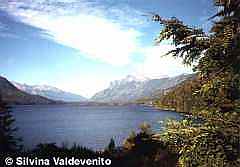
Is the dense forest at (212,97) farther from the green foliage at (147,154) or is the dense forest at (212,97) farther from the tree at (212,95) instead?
the green foliage at (147,154)

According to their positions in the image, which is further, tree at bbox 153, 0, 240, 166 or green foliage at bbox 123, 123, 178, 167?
green foliage at bbox 123, 123, 178, 167

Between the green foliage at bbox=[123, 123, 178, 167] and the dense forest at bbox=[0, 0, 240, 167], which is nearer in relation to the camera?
the dense forest at bbox=[0, 0, 240, 167]

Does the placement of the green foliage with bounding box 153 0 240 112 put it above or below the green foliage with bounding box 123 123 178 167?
above

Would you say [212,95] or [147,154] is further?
[147,154]

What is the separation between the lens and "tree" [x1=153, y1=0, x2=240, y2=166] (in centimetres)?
601

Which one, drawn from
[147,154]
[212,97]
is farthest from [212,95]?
[147,154]

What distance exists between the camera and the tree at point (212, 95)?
6.01m

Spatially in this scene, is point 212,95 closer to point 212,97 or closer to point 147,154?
point 212,97

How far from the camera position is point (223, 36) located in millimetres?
6562

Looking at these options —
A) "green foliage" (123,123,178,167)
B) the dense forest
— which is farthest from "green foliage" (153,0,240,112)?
"green foliage" (123,123,178,167)

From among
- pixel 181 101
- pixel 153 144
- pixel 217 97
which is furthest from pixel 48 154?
pixel 181 101

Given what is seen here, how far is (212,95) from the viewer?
286 inches

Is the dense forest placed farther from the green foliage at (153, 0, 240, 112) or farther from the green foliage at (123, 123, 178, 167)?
the green foliage at (123, 123, 178, 167)

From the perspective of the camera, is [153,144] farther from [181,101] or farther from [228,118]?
[181,101]
